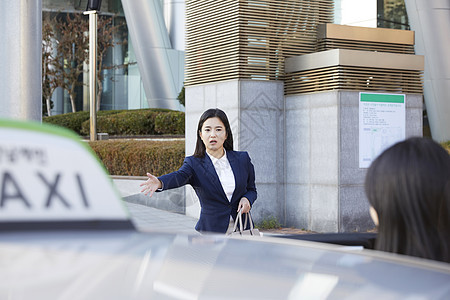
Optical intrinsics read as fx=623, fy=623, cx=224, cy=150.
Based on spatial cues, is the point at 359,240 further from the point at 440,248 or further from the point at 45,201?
the point at 45,201

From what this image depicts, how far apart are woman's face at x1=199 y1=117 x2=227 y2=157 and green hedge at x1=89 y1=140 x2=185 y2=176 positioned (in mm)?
7576

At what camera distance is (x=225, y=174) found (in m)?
4.49

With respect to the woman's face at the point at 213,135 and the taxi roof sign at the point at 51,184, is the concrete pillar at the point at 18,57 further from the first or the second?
the taxi roof sign at the point at 51,184

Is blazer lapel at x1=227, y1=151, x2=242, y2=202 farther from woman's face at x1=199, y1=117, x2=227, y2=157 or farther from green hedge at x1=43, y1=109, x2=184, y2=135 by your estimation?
green hedge at x1=43, y1=109, x2=184, y2=135

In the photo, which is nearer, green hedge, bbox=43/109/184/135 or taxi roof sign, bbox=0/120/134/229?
taxi roof sign, bbox=0/120/134/229

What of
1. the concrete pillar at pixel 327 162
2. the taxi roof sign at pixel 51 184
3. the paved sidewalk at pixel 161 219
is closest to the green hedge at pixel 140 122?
the paved sidewalk at pixel 161 219

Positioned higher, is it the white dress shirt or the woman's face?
the woman's face

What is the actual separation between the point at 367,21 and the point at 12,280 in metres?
21.4

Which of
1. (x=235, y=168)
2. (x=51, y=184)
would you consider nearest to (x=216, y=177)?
(x=235, y=168)

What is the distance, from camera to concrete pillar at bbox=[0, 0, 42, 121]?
5945 mm

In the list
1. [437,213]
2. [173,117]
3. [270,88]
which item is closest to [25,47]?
[270,88]

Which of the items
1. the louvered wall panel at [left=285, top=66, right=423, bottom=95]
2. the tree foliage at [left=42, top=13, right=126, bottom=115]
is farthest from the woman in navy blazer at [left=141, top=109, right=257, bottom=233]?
the tree foliage at [left=42, top=13, right=126, bottom=115]

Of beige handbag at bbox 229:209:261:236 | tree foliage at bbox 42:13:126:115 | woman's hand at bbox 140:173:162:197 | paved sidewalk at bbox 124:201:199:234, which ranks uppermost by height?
tree foliage at bbox 42:13:126:115

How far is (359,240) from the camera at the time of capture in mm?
2334
